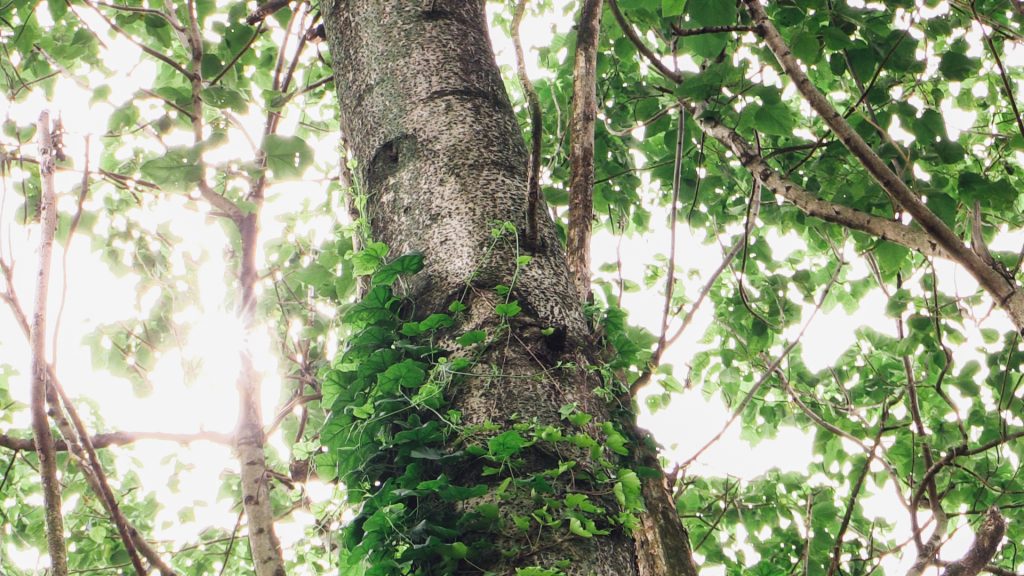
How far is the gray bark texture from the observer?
48.2 inches

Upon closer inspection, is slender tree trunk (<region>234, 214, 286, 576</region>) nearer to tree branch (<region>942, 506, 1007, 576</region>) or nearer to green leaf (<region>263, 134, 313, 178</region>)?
green leaf (<region>263, 134, 313, 178</region>)

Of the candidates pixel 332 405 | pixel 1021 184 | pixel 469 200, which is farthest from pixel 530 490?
pixel 1021 184

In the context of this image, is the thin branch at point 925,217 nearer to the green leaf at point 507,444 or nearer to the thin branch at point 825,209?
the thin branch at point 825,209

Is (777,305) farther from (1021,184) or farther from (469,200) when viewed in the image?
(469,200)

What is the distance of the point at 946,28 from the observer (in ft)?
8.80

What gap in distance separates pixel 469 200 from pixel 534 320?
1.07ft

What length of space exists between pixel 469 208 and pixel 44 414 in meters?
0.83

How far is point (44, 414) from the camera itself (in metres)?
1.22

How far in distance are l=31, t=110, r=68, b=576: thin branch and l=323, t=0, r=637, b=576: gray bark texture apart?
1.93 feet

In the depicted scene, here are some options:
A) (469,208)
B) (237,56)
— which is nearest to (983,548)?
(469,208)

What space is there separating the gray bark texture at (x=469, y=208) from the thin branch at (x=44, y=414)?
0.59 m

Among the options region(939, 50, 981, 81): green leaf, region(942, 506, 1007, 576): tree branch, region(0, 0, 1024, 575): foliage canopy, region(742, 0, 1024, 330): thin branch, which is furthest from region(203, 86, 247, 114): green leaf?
region(942, 506, 1007, 576): tree branch

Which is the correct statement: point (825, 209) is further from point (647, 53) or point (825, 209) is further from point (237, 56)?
point (237, 56)

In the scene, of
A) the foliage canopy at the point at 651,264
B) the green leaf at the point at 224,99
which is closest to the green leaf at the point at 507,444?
the foliage canopy at the point at 651,264
